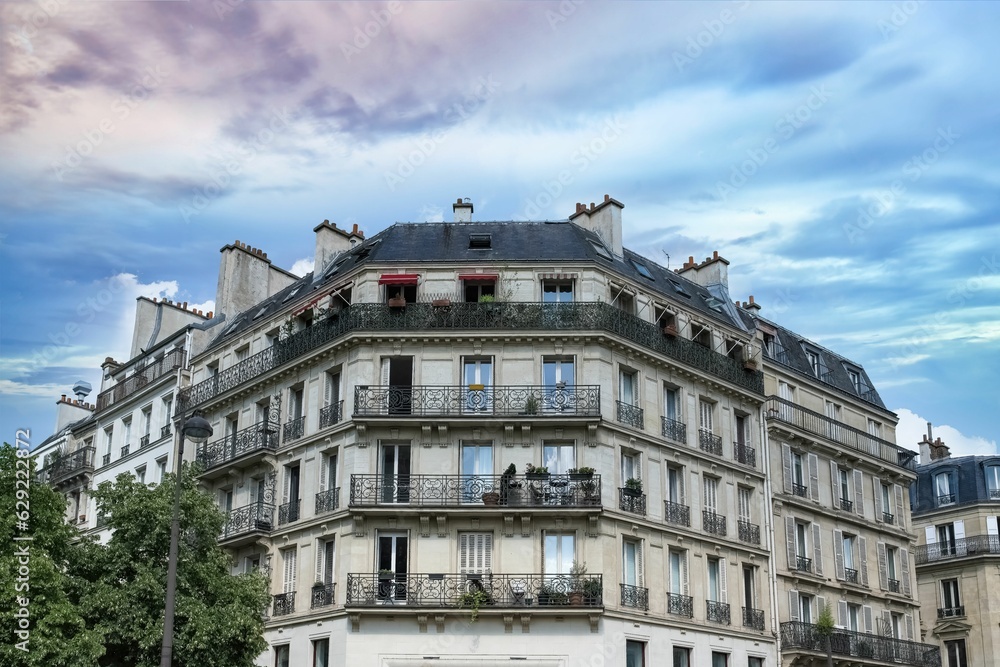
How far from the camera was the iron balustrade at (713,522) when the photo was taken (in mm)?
33062

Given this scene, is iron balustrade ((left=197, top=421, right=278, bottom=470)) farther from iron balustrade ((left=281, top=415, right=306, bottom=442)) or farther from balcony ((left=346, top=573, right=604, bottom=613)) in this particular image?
balcony ((left=346, top=573, right=604, bottom=613))

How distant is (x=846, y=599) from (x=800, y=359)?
818 cm

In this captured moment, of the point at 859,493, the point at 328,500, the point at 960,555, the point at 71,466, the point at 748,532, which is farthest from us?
the point at 960,555

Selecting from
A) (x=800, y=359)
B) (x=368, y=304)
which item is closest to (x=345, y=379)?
(x=368, y=304)

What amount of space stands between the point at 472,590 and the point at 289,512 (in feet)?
20.2

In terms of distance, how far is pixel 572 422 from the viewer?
100.0ft

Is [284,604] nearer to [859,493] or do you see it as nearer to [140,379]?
[140,379]

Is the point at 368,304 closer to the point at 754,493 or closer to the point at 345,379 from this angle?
the point at 345,379

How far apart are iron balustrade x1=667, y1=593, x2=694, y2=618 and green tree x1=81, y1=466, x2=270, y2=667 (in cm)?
1022

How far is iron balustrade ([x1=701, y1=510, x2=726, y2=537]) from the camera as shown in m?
33.1

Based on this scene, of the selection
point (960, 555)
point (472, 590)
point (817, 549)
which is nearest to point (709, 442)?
point (817, 549)

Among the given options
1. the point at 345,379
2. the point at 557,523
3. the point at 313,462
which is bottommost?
the point at 557,523

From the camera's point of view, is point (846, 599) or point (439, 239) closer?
point (439, 239)

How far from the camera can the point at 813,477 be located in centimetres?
3791
